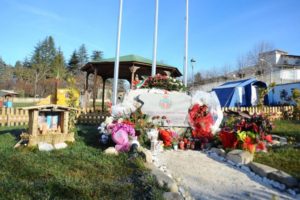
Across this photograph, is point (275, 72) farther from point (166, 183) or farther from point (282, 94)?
point (166, 183)

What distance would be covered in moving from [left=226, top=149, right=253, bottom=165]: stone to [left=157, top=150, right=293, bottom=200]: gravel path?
0.73ft

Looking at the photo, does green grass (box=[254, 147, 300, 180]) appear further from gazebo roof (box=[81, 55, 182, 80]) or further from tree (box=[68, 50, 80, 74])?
tree (box=[68, 50, 80, 74])

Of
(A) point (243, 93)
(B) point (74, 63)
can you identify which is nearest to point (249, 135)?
(A) point (243, 93)

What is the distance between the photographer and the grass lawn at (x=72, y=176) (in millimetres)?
3410

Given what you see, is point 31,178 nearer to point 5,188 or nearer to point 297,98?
point 5,188

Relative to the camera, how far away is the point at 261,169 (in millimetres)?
5082

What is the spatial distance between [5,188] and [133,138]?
3521mm

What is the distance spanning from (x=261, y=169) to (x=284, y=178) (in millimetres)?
569

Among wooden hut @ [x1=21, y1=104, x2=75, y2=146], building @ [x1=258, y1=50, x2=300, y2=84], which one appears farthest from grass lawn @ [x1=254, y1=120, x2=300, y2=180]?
building @ [x1=258, y1=50, x2=300, y2=84]

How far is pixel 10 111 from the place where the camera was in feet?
42.3

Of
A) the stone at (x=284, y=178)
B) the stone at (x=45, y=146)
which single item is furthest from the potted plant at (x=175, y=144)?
the stone at (x=45, y=146)

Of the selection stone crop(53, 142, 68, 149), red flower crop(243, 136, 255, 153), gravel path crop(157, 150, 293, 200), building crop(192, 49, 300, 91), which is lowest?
gravel path crop(157, 150, 293, 200)

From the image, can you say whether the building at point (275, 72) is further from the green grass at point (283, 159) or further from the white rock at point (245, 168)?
the white rock at point (245, 168)

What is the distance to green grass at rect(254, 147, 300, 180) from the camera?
5.20 m
